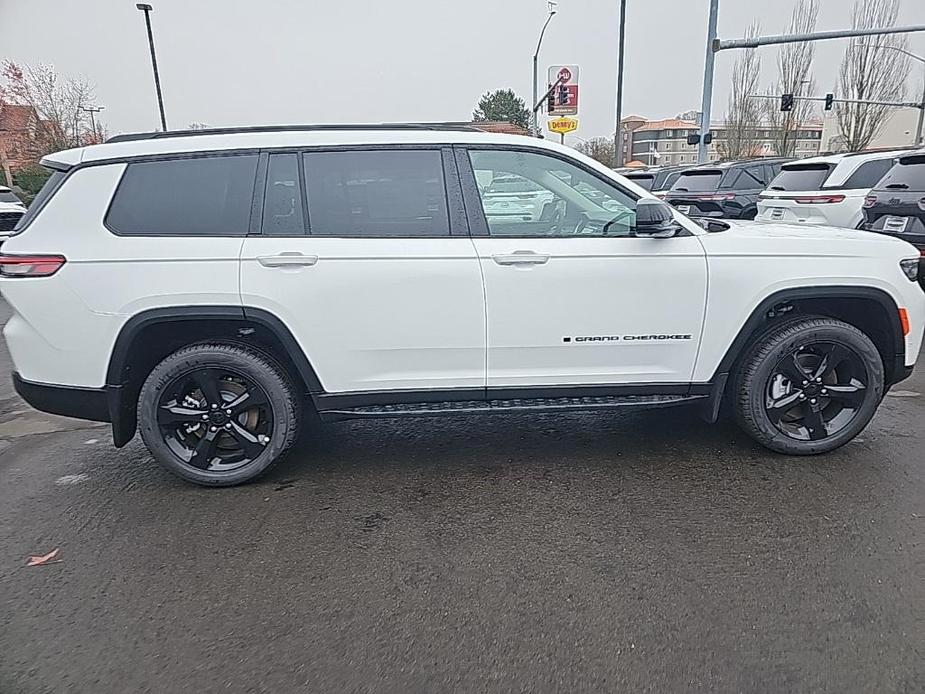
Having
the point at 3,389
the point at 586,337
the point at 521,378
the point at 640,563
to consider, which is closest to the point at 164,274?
the point at 521,378

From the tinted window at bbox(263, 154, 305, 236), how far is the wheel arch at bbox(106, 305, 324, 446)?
0.44 metres

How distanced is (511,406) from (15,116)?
98.4ft

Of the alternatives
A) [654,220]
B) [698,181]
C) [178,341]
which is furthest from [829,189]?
[178,341]

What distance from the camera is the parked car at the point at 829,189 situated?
8.69 metres

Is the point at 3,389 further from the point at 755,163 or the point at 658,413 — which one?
the point at 755,163

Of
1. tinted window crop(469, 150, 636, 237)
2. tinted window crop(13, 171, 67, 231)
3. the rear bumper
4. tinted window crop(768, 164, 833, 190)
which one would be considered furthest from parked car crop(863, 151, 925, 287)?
tinted window crop(13, 171, 67, 231)

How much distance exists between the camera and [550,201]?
11.7ft

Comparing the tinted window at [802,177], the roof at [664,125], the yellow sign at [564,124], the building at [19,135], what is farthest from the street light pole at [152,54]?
the roof at [664,125]

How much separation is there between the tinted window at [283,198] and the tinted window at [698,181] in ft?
34.5

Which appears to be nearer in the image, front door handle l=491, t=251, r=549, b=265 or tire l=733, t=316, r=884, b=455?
front door handle l=491, t=251, r=549, b=265

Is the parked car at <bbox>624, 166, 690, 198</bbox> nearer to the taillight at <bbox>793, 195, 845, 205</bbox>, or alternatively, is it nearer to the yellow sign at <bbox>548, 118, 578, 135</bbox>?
the yellow sign at <bbox>548, 118, 578, 135</bbox>

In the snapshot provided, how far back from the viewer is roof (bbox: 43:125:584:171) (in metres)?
3.33

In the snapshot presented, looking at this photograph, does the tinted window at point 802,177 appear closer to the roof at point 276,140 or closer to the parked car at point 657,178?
the parked car at point 657,178

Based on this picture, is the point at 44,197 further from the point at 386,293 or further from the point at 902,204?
the point at 902,204
